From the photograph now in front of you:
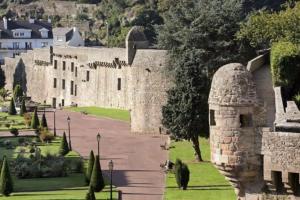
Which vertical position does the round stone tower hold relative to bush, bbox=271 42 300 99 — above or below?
below

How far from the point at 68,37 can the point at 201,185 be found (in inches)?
3211

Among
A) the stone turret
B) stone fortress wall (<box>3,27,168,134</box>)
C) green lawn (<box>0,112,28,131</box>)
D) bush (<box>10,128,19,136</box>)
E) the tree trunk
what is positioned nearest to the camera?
the tree trunk

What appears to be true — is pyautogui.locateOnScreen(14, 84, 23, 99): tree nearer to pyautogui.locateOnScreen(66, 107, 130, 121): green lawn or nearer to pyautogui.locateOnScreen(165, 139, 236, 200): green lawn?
pyautogui.locateOnScreen(66, 107, 130, 121): green lawn

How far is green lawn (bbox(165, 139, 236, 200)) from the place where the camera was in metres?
36.5

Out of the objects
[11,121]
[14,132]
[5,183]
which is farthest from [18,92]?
[5,183]

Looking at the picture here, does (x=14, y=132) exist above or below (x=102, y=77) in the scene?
below

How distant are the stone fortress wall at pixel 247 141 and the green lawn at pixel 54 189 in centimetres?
1784

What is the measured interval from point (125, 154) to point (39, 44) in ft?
255

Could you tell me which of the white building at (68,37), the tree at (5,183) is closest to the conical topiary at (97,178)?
the tree at (5,183)

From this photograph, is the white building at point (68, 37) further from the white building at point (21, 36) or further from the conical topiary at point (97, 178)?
the conical topiary at point (97, 178)

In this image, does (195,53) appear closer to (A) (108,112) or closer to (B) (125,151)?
(B) (125,151)

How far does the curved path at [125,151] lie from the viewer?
40213mm

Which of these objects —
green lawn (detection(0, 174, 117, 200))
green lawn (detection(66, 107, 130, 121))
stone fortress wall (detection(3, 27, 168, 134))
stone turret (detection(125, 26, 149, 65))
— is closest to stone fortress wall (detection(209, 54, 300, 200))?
green lawn (detection(0, 174, 117, 200))

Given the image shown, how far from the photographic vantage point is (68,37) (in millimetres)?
118688
